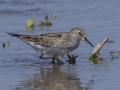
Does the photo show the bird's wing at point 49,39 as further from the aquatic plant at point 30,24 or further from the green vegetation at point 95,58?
the aquatic plant at point 30,24

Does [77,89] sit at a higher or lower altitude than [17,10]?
lower

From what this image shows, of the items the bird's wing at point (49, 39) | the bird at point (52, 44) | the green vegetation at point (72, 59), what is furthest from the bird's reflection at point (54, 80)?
the bird's wing at point (49, 39)

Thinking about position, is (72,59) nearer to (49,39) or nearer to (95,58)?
(95,58)

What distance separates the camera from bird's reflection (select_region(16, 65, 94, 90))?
827 cm

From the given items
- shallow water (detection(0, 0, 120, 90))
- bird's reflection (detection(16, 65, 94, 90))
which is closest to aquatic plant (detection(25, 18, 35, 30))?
shallow water (detection(0, 0, 120, 90))

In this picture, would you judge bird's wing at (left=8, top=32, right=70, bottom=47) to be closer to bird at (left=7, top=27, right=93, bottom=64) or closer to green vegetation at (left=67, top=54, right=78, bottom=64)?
bird at (left=7, top=27, right=93, bottom=64)

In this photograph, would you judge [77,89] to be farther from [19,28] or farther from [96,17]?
[96,17]

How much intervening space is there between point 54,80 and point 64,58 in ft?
6.44

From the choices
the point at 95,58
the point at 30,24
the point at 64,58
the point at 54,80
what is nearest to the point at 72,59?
the point at 95,58

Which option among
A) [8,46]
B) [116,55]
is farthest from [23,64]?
[116,55]

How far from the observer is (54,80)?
8773mm

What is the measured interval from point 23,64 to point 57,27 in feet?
10.5

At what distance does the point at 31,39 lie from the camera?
33.8 ft

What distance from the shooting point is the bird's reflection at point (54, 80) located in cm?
827
